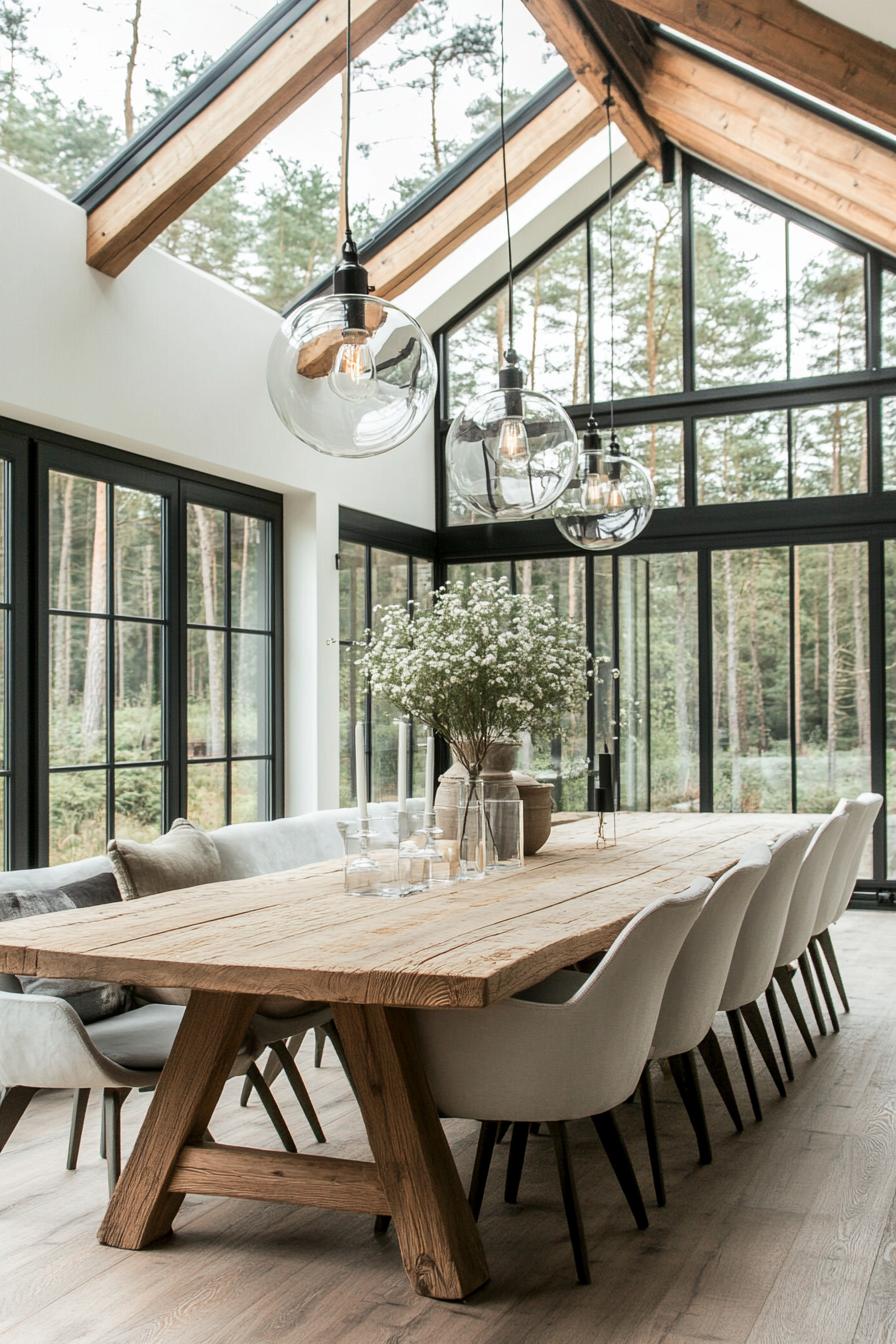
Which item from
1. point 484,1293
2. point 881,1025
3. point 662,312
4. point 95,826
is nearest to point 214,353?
point 95,826

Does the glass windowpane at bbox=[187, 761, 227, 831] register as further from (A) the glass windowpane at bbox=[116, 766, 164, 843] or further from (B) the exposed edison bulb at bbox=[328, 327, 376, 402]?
(B) the exposed edison bulb at bbox=[328, 327, 376, 402]

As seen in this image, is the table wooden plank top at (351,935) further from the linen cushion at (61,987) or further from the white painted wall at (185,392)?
the white painted wall at (185,392)

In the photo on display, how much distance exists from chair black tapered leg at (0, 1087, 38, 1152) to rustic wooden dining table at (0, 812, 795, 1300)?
0.37m

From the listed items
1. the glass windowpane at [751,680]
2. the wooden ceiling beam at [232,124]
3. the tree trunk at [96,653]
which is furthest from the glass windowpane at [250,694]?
the glass windowpane at [751,680]

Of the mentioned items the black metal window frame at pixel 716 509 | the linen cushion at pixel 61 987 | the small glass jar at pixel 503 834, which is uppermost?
the black metal window frame at pixel 716 509

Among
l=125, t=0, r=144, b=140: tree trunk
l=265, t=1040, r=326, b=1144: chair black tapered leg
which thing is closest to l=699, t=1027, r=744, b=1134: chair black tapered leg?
l=265, t=1040, r=326, b=1144: chair black tapered leg

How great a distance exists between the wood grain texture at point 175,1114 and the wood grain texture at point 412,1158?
291 mm

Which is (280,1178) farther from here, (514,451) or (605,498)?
(605,498)

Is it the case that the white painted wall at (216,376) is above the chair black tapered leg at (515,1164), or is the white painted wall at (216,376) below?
above

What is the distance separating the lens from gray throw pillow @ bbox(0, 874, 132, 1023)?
10.3ft

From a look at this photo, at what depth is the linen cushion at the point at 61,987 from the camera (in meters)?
3.13

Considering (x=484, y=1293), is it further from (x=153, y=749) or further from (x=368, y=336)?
(x=153, y=749)

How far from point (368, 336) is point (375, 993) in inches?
50.7

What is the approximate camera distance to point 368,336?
2.53m
